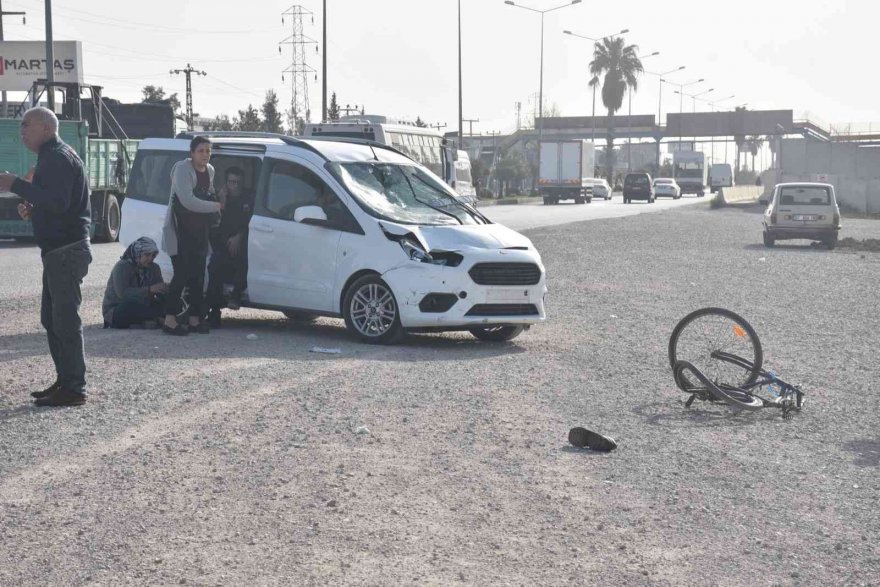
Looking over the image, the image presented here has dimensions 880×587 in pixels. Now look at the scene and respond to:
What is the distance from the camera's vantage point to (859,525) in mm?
6172

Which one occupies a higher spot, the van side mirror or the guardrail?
the van side mirror

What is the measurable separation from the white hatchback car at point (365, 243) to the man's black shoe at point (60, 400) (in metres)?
4.05

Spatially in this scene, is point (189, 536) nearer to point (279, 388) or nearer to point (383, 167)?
point (279, 388)

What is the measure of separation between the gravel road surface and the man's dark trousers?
277mm

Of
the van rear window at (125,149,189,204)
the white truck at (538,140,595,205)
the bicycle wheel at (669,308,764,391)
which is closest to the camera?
the bicycle wheel at (669,308,764,391)

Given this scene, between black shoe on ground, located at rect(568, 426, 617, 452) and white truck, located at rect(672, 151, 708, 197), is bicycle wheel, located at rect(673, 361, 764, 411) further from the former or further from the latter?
white truck, located at rect(672, 151, 708, 197)

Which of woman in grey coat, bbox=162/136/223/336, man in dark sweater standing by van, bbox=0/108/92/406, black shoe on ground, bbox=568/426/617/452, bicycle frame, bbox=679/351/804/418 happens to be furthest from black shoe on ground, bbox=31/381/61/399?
bicycle frame, bbox=679/351/804/418

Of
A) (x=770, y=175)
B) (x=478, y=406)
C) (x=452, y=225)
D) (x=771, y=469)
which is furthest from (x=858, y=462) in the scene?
(x=770, y=175)

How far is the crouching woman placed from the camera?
12930 millimetres

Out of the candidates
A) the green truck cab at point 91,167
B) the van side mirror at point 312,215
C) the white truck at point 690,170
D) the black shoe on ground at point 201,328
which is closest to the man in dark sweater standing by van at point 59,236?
the black shoe on ground at point 201,328

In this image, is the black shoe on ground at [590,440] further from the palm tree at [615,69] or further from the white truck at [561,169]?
the palm tree at [615,69]

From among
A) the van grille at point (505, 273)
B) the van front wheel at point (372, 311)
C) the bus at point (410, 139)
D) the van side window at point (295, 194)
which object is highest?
the bus at point (410, 139)

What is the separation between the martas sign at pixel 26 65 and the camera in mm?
67312

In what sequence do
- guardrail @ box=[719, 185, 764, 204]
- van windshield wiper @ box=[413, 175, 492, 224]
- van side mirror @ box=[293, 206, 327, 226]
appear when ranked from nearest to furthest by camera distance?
van side mirror @ box=[293, 206, 327, 226]
van windshield wiper @ box=[413, 175, 492, 224]
guardrail @ box=[719, 185, 764, 204]
